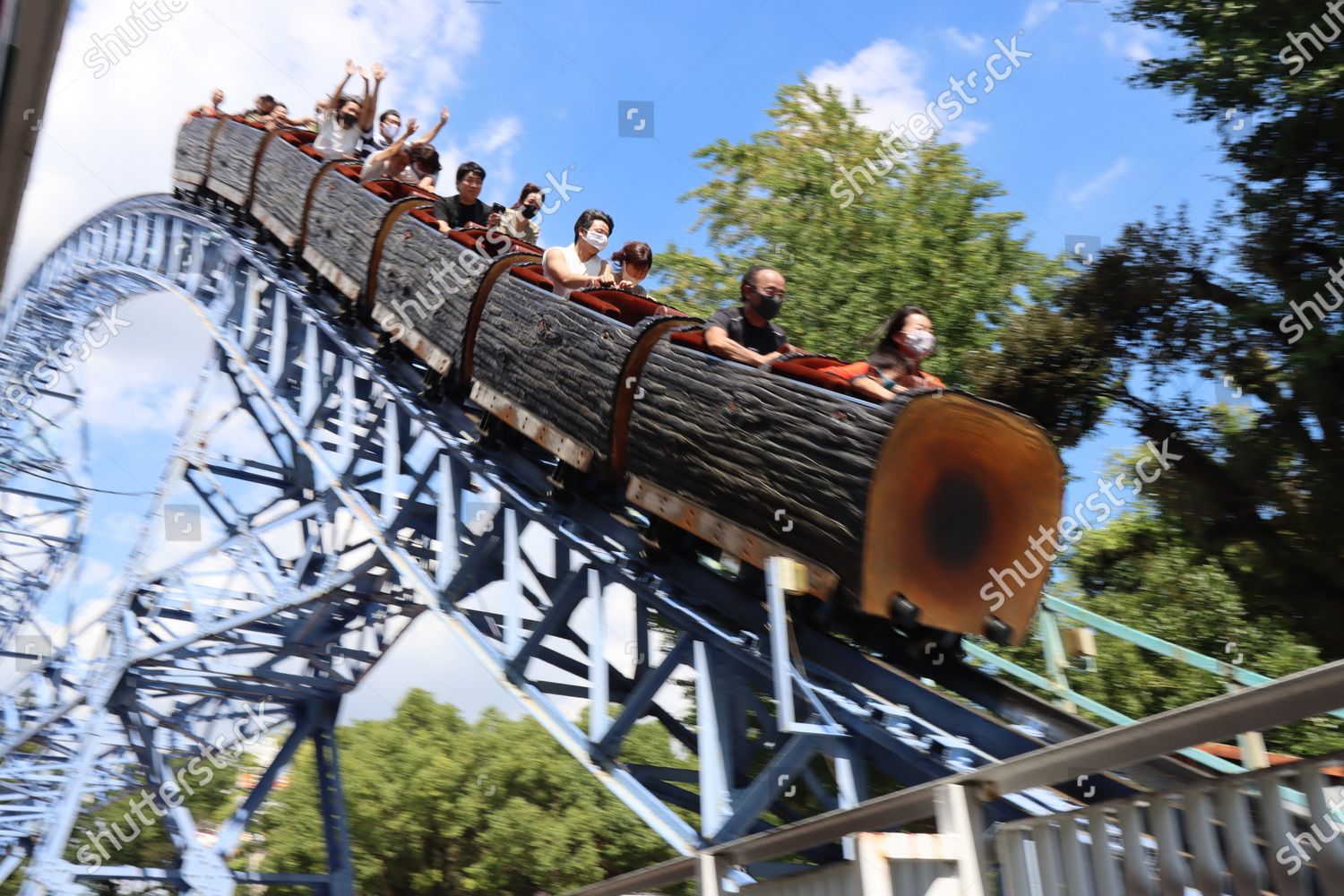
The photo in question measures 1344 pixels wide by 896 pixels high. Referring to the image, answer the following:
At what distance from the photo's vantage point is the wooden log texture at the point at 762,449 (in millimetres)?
3775

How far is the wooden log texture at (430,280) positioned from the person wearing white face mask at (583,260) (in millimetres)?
621

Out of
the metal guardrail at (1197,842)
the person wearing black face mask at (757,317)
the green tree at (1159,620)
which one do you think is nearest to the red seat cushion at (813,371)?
the person wearing black face mask at (757,317)

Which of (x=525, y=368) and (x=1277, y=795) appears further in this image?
(x=525, y=368)

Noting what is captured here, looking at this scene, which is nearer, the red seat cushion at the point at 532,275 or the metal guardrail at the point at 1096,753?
the metal guardrail at the point at 1096,753

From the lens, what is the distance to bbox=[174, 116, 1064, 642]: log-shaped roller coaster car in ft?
12.4

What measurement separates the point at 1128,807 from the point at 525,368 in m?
3.95

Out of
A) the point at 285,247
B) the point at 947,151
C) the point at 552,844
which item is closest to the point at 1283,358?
the point at 947,151

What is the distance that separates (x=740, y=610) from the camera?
15.7 feet

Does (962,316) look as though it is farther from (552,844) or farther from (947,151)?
(552,844)

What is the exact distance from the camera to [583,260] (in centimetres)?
611

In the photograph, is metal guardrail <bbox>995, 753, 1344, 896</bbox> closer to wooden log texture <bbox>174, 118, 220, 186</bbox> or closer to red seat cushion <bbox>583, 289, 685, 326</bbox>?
red seat cushion <bbox>583, 289, 685, 326</bbox>

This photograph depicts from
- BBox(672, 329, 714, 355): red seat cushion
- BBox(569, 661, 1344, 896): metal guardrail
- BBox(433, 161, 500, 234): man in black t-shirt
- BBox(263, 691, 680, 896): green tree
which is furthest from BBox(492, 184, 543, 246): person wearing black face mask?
BBox(263, 691, 680, 896): green tree

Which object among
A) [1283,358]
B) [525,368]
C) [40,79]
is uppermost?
[1283,358]

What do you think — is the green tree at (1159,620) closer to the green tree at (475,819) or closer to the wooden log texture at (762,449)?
the wooden log texture at (762,449)
